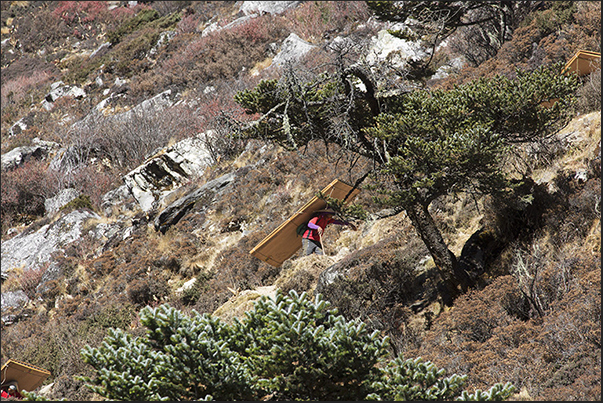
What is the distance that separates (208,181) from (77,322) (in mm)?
5912

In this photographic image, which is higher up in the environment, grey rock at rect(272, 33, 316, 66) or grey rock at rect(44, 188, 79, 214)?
grey rock at rect(272, 33, 316, 66)

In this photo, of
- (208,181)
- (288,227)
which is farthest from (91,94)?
(288,227)

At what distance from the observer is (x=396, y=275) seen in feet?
28.8

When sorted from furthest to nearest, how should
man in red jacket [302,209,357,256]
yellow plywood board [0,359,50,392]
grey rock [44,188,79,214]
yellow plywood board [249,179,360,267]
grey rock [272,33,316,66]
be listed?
grey rock [272,33,316,66], grey rock [44,188,79,214], man in red jacket [302,209,357,256], yellow plywood board [249,179,360,267], yellow plywood board [0,359,50,392]

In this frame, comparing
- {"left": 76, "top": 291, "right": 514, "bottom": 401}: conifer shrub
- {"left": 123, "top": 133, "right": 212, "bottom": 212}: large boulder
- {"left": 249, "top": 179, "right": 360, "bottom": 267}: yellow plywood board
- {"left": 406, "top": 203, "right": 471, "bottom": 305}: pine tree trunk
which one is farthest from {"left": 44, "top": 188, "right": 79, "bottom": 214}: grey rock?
{"left": 76, "top": 291, "right": 514, "bottom": 401}: conifer shrub

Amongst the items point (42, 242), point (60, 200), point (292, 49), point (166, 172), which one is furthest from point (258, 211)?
point (292, 49)

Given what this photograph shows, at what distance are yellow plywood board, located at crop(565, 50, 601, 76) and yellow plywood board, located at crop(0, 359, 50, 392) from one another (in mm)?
11647

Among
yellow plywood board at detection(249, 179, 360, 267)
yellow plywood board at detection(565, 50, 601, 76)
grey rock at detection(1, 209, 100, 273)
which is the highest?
yellow plywood board at detection(565, 50, 601, 76)

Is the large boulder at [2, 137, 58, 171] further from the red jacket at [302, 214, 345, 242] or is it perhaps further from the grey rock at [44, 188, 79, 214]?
the red jacket at [302, 214, 345, 242]

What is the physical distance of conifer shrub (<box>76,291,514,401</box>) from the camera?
3.87 m

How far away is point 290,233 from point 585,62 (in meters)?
7.58

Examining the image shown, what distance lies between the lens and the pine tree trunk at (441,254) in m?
7.54

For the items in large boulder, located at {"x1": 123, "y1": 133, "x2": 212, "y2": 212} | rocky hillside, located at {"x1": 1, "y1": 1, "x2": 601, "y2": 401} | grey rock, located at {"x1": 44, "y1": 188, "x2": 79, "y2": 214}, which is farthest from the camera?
grey rock, located at {"x1": 44, "y1": 188, "x2": 79, "y2": 214}

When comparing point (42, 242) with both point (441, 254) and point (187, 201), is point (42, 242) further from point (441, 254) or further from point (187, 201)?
point (441, 254)
